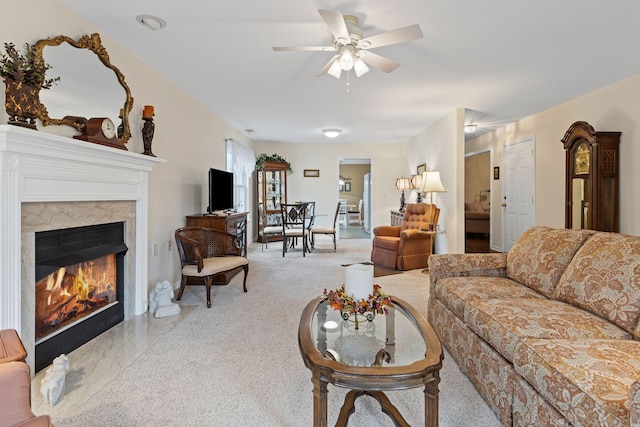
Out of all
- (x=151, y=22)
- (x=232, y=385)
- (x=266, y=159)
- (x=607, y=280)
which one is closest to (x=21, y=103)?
(x=151, y=22)

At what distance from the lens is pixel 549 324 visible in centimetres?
162

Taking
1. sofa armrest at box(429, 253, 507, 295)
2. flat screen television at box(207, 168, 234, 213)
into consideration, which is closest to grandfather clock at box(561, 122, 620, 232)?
sofa armrest at box(429, 253, 507, 295)

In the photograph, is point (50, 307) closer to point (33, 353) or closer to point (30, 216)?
point (33, 353)

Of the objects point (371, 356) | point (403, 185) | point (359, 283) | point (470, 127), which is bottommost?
point (371, 356)

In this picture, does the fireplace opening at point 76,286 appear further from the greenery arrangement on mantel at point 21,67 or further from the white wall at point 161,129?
the greenery arrangement on mantel at point 21,67

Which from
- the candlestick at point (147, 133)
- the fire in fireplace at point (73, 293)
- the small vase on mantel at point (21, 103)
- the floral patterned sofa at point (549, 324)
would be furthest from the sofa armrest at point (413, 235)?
the small vase on mantel at point (21, 103)

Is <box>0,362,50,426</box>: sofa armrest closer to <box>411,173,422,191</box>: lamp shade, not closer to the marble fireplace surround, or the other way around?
the marble fireplace surround

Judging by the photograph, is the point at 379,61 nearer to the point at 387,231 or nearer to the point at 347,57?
the point at 347,57

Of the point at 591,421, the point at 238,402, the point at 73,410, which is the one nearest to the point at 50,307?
the point at 73,410

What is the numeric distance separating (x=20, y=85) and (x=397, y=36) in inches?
84.0

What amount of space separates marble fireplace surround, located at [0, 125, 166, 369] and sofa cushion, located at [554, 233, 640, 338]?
3.03m

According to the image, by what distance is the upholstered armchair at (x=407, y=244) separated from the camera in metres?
5.02

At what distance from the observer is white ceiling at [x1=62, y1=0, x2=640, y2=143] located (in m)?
2.32

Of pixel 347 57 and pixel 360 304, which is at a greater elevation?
pixel 347 57
